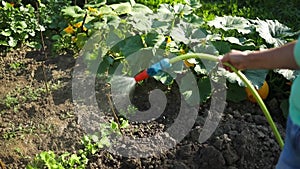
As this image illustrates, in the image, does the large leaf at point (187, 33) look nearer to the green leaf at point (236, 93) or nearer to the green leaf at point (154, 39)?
the green leaf at point (154, 39)

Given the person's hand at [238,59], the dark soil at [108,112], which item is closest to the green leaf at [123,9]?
the dark soil at [108,112]

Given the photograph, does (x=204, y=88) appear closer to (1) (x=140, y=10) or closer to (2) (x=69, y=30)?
(1) (x=140, y=10)

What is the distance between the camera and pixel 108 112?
9.92 feet

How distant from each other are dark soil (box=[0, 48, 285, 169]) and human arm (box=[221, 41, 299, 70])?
0.84m

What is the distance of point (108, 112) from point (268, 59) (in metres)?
1.41

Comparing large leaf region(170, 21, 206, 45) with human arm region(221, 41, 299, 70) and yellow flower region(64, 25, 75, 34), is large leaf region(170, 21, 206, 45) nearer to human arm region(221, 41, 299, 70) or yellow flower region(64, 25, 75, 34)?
yellow flower region(64, 25, 75, 34)

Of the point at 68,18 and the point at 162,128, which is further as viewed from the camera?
the point at 68,18

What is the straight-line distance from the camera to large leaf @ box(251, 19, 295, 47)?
10.0 feet

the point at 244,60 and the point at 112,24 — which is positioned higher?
the point at 244,60

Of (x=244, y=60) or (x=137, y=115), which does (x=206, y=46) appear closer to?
(x=137, y=115)

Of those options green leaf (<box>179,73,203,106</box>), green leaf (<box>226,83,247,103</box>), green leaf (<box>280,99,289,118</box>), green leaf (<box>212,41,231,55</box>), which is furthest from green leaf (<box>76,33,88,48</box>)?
green leaf (<box>280,99,289,118</box>)

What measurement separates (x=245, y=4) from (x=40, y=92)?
6.09ft

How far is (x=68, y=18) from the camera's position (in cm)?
371

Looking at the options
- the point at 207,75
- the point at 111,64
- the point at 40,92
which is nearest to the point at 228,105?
the point at 207,75
